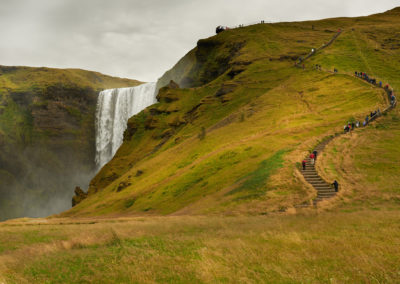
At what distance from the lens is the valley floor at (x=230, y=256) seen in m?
8.16

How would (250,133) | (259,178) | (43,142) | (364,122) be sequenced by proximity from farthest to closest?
(43,142)
(250,133)
(364,122)
(259,178)

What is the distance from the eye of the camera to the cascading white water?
93438 mm

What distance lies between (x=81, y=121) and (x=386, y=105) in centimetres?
9334

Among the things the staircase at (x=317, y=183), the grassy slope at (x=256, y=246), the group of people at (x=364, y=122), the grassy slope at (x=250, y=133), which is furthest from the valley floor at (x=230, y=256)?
the group of people at (x=364, y=122)

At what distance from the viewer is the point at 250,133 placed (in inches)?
1563

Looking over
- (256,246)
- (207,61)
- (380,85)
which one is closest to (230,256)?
(256,246)

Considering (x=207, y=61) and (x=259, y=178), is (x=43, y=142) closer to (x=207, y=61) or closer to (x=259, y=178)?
(x=207, y=61)

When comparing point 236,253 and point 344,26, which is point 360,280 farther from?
point 344,26

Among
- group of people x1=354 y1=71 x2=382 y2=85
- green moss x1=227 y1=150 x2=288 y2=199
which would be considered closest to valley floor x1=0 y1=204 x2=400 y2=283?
green moss x1=227 y1=150 x2=288 y2=199

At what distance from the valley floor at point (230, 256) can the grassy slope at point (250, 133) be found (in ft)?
23.2

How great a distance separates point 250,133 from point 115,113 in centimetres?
6864

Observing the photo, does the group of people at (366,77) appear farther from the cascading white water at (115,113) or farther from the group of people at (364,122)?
the cascading white water at (115,113)

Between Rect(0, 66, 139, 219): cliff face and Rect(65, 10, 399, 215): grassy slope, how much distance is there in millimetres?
45294

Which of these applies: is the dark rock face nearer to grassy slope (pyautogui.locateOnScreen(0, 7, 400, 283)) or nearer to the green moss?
the green moss
